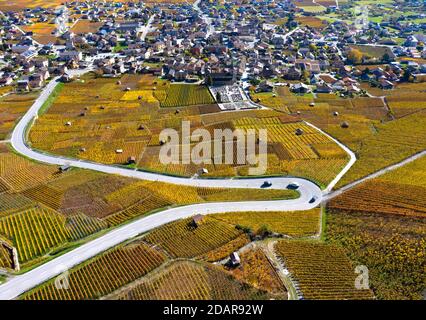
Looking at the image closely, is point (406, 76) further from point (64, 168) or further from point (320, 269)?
point (64, 168)

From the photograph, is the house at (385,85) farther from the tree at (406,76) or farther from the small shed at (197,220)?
the small shed at (197,220)

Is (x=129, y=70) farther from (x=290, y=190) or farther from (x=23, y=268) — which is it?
(x=23, y=268)

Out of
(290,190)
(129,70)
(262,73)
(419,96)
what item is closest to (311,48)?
(262,73)

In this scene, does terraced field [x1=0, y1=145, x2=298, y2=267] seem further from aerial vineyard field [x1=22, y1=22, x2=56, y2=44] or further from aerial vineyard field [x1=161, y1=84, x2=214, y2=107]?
aerial vineyard field [x1=22, y1=22, x2=56, y2=44]

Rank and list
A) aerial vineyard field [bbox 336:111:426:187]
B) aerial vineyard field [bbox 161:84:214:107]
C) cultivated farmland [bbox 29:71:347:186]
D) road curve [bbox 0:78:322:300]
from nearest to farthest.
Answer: road curve [bbox 0:78:322:300], aerial vineyard field [bbox 336:111:426:187], cultivated farmland [bbox 29:71:347:186], aerial vineyard field [bbox 161:84:214:107]

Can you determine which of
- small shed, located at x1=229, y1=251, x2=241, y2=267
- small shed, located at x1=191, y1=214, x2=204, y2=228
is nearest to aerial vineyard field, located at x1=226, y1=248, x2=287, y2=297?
small shed, located at x1=229, y1=251, x2=241, y2=267

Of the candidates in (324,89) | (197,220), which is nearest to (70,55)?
(324,89)
